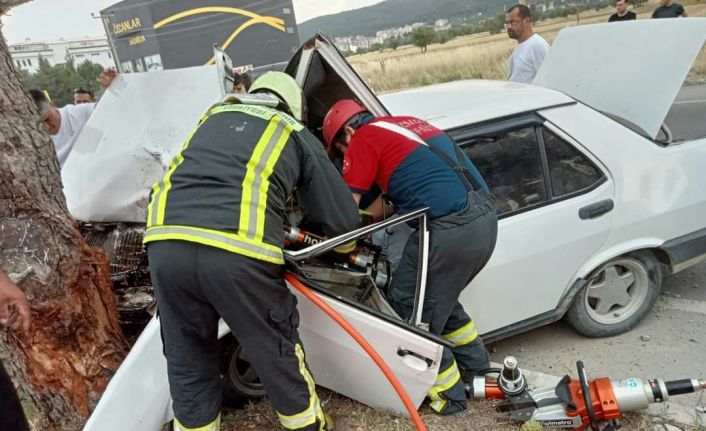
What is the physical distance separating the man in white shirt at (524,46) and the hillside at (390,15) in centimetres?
5301

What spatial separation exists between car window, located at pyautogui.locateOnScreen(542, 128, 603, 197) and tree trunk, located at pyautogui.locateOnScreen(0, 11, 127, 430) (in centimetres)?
233

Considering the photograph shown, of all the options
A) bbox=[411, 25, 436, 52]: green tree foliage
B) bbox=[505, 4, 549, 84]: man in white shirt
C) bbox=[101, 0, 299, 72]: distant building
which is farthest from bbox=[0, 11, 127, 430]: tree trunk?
bbox=[411, 25, 436, 52]: green tree foliage

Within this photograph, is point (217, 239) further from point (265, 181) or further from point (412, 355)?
point (412, 355)

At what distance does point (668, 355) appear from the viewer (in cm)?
303

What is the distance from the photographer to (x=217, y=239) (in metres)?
1.79

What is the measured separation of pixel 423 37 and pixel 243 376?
36571 mm

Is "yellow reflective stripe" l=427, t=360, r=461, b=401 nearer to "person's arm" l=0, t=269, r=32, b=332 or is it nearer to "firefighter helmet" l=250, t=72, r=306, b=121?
"firefighter helmet" l=250, t=72, r=306, b=121

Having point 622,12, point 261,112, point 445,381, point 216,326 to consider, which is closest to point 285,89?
point 261,112

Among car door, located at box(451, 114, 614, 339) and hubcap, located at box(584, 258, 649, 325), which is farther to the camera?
hubcap, located at box(584, 258, 649, 325)

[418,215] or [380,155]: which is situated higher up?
[380,155]

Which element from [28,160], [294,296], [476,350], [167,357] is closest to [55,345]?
[167,357]

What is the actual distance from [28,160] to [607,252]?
2.85 metres

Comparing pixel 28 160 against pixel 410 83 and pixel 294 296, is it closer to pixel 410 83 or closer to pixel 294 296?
pixel 294 296

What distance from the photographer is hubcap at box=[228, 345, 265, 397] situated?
2.58 m
